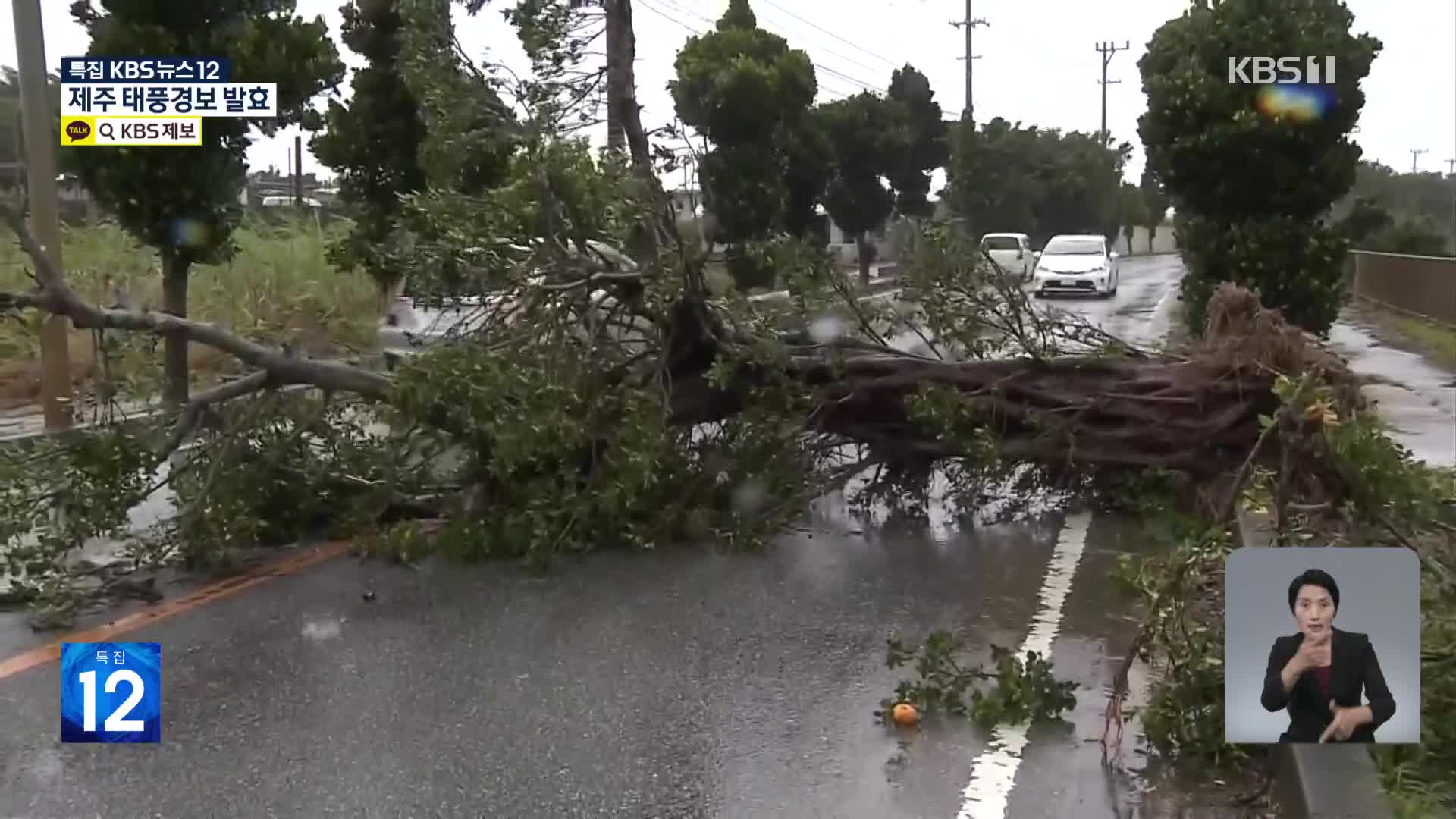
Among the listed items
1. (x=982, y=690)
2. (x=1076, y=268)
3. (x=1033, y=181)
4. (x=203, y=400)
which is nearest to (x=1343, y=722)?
(x=982, y=690)

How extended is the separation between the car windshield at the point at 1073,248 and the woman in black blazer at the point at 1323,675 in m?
27.2

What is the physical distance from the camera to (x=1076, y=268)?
29.3 metres

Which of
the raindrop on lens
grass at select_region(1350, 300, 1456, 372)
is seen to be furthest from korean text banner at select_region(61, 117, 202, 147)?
grass at select_region(1350, 300, 1456, 372)

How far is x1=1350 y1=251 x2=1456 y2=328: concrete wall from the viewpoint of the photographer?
22.4 meters

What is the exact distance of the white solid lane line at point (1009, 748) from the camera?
14.8ft

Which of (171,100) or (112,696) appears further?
(171,100)

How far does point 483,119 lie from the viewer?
8562mm

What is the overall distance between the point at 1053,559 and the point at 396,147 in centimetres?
1024

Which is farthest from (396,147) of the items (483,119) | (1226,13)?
(1226,13)

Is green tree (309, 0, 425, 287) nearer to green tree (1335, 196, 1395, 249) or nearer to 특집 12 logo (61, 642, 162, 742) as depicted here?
특집 12 logo (61, 642, 162, 742)

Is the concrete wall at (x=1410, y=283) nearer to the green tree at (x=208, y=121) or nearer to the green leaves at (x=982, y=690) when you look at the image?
the green tree at (x=208, y=121)

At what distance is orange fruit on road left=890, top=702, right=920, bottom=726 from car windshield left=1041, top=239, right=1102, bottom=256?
2577cm

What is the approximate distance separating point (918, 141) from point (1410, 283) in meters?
13.8

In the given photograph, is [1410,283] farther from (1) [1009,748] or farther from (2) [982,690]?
(1) [1009,748]
